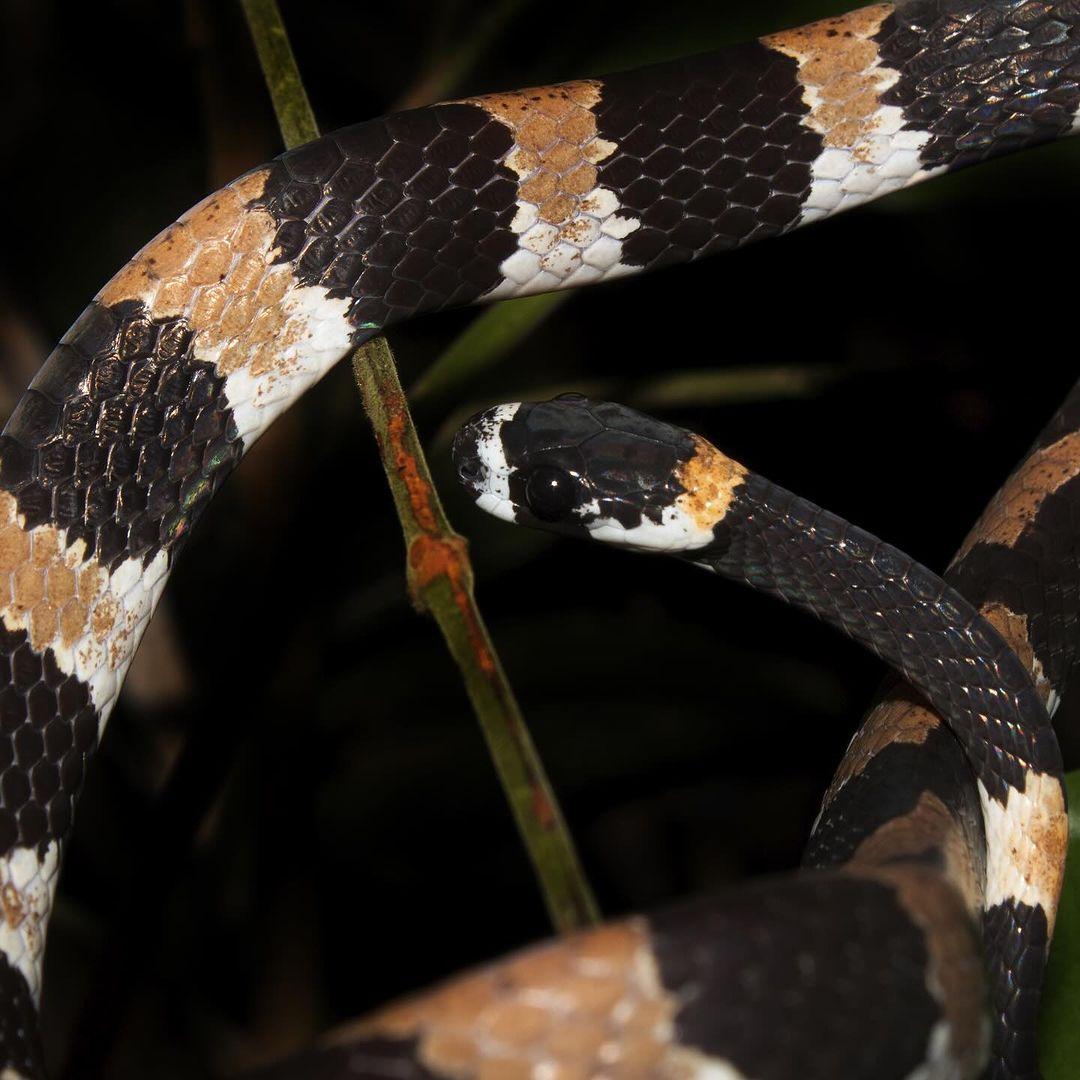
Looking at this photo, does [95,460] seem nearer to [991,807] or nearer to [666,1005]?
[666,1005]

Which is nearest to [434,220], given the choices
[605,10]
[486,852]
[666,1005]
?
[605,10]

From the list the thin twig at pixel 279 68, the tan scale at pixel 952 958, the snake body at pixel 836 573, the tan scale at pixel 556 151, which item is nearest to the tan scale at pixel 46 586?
the snake body at pixel 836 573

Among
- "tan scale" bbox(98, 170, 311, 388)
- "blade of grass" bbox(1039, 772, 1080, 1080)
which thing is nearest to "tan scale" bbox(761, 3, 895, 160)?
"tan scale" bbox(98, 170, 311, 388)

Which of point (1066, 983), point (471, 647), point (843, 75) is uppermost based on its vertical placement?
point (843, 75)

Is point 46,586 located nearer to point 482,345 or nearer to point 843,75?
point 482,345

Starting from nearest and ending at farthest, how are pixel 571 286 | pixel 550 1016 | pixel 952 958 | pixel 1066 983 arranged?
1. pixel 550 1016
2. pixel 952 958
3. pixel 1066 983
4. pixel 571 286

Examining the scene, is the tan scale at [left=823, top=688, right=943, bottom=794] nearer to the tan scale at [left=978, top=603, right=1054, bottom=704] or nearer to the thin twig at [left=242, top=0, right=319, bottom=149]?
the tan scale at [left=978, top=603, right=1054, bottom=704]

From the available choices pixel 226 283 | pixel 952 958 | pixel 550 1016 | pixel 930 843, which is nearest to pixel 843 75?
pixel 226 283
